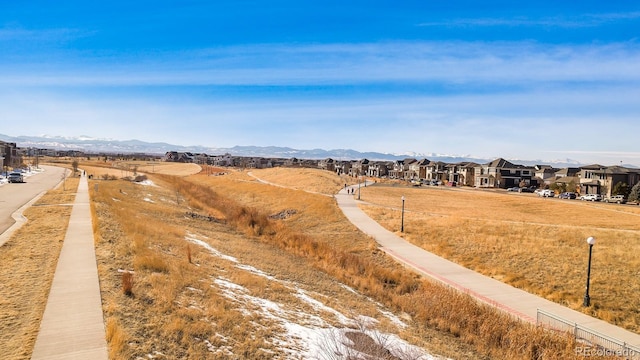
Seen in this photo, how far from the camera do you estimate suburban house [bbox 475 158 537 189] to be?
100500mm

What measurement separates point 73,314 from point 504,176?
10551cm

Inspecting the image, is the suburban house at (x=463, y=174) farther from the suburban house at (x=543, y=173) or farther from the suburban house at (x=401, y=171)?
the suburban house at (x=543, y=173)

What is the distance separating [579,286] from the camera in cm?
2017

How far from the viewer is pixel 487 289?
730 inches

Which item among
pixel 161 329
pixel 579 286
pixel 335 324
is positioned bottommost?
pixel 579 286

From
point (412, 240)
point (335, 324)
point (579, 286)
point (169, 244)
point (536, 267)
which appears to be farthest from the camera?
point (412, 240)

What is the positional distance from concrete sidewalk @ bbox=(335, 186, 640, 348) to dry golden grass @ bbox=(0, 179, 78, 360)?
50.6 ft

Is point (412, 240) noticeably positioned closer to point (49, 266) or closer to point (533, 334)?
point (533, 334)

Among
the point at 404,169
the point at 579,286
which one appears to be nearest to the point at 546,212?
the point at 579,286

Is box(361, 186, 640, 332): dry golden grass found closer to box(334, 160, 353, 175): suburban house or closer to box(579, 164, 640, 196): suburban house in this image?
box(579, 164, 640, 196): suburban house

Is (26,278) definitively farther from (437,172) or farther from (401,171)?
(401,171)

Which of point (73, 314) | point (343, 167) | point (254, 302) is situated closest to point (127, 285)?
point (73, 314)

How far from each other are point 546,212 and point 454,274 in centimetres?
3307

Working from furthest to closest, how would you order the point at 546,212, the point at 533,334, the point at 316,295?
the point at 546,212 → the point at 316,295 → the point at 533,334
